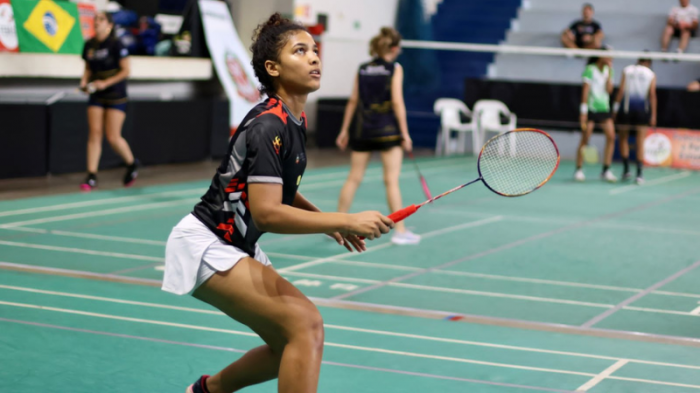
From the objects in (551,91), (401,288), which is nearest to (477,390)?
(401,288)

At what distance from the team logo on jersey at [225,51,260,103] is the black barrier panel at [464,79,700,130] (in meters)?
5.48

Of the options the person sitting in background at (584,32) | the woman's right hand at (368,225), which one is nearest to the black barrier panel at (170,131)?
the person sitting in background at (584,32)

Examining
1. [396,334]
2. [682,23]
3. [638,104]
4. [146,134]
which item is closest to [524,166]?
[396,334]

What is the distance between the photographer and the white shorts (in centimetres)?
349

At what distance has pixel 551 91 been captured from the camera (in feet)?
61.7

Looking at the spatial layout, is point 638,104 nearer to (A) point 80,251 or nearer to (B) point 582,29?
(B) point 582,29

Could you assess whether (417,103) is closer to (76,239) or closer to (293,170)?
(76,239)

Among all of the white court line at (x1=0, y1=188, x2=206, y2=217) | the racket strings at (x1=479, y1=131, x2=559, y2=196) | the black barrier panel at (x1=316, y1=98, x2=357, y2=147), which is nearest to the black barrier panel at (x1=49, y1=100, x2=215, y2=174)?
the white court line at (x1=0, y1=188, x2=206, y2=217)

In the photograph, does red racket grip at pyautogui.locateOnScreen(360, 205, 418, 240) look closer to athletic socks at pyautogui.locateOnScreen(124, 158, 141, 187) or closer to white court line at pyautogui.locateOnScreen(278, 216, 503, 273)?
white court line at pyautogui.locateOnScreen(278, 216, 503, 273)

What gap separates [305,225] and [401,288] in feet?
12.5

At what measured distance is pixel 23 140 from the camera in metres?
12.6

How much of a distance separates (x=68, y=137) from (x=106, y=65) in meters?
2.04

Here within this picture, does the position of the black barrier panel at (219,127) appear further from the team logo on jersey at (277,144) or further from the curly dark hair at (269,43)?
the team logo on jersey at (277,144)

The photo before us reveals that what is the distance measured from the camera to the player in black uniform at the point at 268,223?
10.9 ft
